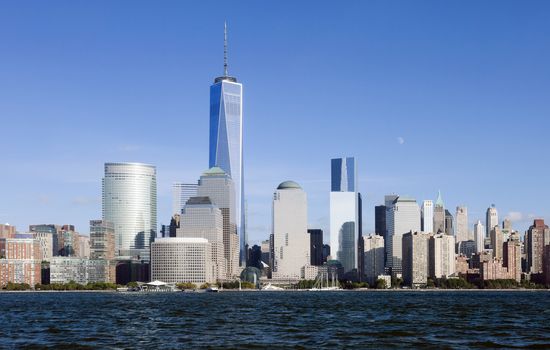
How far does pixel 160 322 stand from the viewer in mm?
106250

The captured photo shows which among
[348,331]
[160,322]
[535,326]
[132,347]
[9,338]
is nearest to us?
[132,347]

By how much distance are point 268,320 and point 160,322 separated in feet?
43.4

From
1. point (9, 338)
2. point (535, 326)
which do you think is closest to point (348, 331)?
point (535, 326)

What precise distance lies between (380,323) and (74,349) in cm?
4274

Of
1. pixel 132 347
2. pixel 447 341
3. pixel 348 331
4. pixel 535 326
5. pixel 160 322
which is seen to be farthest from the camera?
pixel 160 322

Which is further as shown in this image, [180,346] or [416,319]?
[416,319]

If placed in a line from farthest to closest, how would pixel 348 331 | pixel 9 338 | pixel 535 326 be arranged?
pixel 535 326 < pixel 348 331 < pixel 9 338

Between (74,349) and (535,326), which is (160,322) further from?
(535,326)

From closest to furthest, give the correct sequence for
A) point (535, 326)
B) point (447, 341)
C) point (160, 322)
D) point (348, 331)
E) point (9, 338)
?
1. point (447, 341)
2. point (9, 338)
3. point (348, 331)
4. point (535, 326)
5. point (160, 322)

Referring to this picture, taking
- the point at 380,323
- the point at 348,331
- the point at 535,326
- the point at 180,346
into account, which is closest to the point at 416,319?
the point at 380,323

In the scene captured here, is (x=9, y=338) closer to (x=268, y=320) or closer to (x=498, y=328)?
(x=268, y=320)

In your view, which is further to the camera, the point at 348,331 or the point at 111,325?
the point at 111,325

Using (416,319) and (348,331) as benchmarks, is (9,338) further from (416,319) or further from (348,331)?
(416,319)

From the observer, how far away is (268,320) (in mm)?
108938
